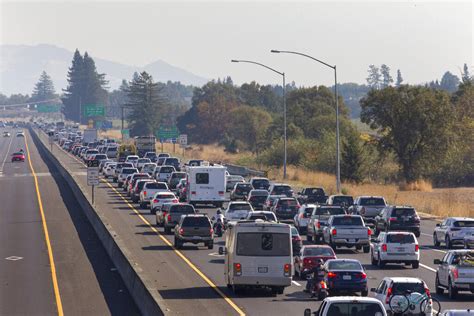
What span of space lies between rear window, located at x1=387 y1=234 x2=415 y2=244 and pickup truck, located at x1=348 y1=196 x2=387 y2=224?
1854 centimetres

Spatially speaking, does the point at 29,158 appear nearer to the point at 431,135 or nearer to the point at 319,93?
the point at 319,93

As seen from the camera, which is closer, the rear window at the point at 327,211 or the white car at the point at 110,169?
the rear window at the point at 327,211

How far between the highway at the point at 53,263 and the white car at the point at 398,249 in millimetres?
9516

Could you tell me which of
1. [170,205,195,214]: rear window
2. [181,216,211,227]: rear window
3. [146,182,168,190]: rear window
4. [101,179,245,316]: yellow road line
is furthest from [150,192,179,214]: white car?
[181,216,211,227]: rear window

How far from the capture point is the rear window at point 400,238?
4050 centimetres

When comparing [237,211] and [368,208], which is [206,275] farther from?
[368,208]

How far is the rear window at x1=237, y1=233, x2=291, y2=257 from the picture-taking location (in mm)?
33156

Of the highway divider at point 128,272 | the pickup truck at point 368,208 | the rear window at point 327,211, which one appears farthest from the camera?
the pickup truck at point 368,208

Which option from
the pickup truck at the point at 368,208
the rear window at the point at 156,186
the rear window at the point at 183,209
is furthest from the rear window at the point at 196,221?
the rear window at the point at 156,186

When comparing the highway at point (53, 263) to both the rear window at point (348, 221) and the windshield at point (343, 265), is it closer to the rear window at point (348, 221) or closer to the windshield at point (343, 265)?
the windshield at point (343, 265)

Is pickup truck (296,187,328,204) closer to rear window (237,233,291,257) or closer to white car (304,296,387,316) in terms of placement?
rear window (237,233,291,257)

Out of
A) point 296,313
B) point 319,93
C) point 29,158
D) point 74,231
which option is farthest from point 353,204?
point 319,93

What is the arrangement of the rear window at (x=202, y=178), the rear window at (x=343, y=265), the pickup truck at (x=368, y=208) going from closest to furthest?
the rear window at (x=343, y=265) < the pickup truck at (x=368, y=208) < the rear window at (x=202, y=178)

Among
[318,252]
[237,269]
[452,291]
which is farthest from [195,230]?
[452,291]
